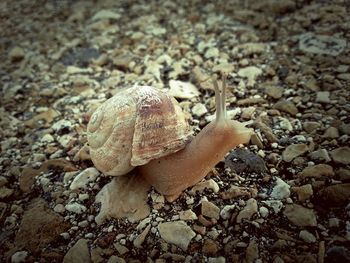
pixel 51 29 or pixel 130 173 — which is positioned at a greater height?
pixel 51 29

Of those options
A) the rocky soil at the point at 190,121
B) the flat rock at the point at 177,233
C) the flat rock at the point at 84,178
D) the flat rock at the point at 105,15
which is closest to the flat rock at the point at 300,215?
the rocky soil at the point at 190,121

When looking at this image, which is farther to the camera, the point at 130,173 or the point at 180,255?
the point at 130,173

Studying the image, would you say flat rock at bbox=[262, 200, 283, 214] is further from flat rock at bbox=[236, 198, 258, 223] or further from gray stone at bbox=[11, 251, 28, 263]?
gray stone at bbox=[11, 251, 28, 263]

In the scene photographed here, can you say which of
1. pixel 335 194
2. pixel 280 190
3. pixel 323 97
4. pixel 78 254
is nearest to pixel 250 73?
pixel 323 97

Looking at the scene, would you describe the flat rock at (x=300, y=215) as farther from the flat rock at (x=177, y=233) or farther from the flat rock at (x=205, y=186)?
the flat rock at (x=177, y=233)

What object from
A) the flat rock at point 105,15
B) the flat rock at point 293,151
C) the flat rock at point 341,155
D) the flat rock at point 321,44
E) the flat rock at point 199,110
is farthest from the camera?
the flat rock at point 105,15

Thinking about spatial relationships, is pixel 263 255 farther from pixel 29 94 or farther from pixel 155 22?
pixel 155 22

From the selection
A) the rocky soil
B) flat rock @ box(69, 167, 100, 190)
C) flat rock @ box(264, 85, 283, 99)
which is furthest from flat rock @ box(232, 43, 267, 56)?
flat rock @ box(69, 167, 100, 190)

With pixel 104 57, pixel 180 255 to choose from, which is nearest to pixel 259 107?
pixel 180 255
